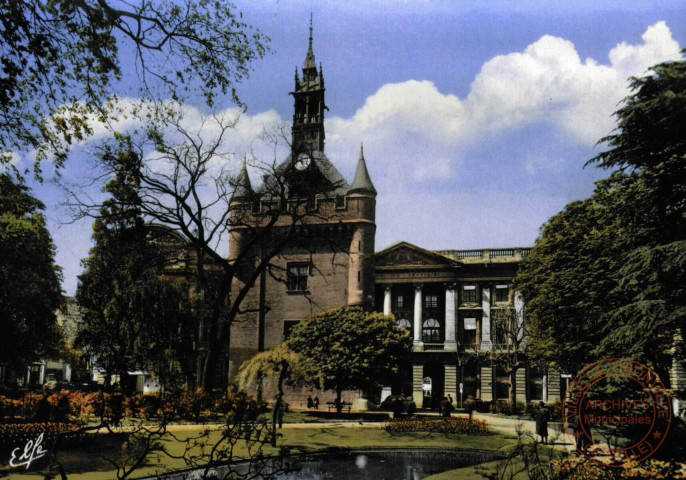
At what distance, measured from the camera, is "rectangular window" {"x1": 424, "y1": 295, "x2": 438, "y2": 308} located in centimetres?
6184

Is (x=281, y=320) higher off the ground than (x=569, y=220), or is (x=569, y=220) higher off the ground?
(x=569, y=220)

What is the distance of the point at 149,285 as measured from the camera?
134ft

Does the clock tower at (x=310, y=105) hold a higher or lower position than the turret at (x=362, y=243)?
higher

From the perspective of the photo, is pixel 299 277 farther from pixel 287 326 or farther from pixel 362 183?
pixel 362 183

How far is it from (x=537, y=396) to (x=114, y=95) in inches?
2080

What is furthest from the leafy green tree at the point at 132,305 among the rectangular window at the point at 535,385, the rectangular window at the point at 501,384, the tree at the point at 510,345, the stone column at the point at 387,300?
the rectangular window at the point at 535,385

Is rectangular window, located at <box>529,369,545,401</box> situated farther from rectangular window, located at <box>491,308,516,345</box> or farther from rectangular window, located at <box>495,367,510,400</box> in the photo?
rectangular window, located at <box>491,308,516,345</box>

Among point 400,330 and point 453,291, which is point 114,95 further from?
point 453,291

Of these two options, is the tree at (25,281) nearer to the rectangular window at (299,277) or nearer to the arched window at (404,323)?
the rectangular window at (299,277)

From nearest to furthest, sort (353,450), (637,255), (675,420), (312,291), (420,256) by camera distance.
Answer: (675,420), (637,255), (353,450), (312,291), (420,256)

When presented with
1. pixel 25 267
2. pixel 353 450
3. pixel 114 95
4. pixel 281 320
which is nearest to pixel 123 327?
pixel 25 267

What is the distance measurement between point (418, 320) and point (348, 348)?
24713 mm

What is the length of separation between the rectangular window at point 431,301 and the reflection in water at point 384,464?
40.1m

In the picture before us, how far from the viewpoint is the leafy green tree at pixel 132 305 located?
131 feet
